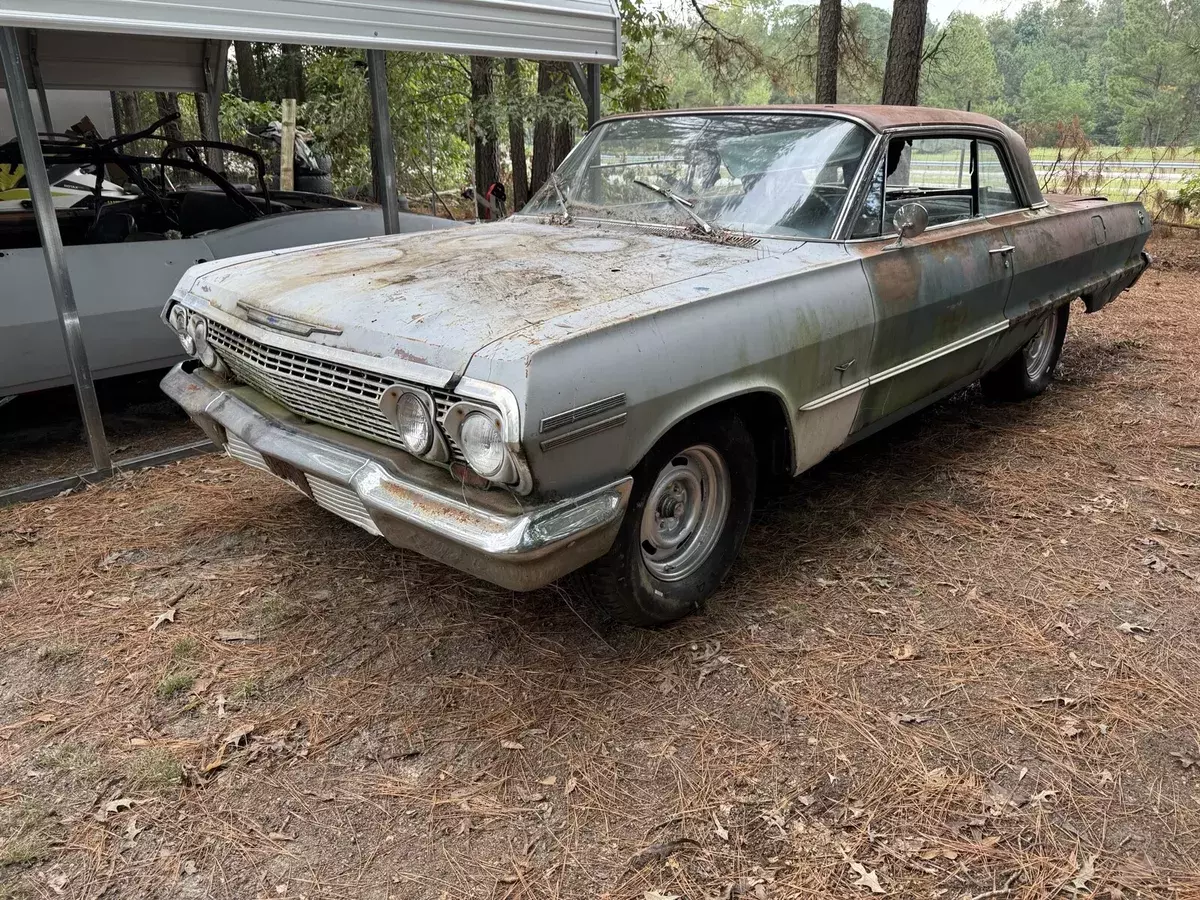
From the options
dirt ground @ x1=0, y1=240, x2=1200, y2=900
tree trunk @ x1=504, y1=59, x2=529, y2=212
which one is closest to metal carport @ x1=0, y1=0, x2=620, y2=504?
dirt ground @ x1=0, y1=240, x2=1200, y2=900

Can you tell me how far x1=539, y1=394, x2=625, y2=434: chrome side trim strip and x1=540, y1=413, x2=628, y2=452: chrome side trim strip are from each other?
26mm

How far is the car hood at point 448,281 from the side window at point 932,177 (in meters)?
1.05

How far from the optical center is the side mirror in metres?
3.38

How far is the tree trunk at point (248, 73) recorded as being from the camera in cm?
1683

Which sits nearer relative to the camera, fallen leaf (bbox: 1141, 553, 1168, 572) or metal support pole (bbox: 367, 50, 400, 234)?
fallen leaf (bbox: 1141, 553, 1168, 572)

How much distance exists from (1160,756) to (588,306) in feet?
6.82

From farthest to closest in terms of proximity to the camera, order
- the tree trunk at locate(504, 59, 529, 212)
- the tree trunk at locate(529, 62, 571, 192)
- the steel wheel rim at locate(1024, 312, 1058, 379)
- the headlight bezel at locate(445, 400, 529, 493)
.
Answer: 1. the tree trunk at locate(504, 59, 529, 212)
2. the tree trunk at locate(529, 62, 571, 192)
3. the steel wheel rim at locate(1024, 312, 1058, 379)
4. the headlight bezel at locate(445, 400, 529, 493)

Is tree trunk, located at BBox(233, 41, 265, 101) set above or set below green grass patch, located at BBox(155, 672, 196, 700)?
above

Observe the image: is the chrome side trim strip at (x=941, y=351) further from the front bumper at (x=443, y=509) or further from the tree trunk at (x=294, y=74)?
the tree trunk at (x=294, y=74)

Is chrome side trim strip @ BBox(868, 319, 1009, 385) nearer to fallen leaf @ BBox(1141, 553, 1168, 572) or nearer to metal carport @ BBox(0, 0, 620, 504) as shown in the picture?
fallen leaf @ BBox(1141, 553, 1168, 572)

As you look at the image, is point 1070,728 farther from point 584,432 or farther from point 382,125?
point 382,125

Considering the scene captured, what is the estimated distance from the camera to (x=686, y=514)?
302 cm

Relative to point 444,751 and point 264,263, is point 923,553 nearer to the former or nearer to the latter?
point 444,751

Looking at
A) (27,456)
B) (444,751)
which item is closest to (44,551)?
(27,456)
